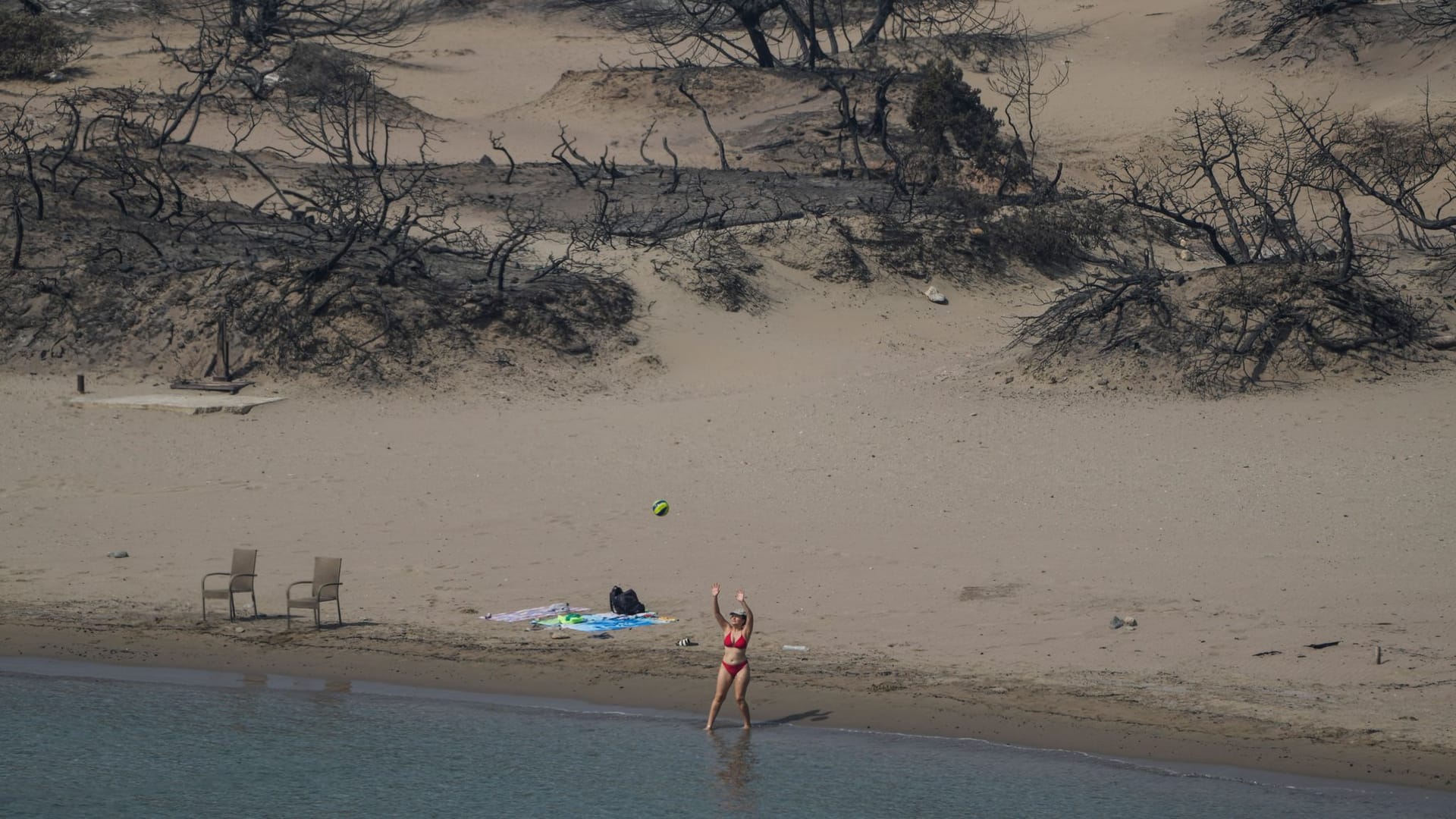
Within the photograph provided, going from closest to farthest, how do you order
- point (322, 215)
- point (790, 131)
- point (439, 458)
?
point (439, 458), point (322, 215), point (790, 131)

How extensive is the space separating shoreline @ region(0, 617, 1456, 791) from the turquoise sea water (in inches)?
5.2

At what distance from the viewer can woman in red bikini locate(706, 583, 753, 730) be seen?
989 centimetres

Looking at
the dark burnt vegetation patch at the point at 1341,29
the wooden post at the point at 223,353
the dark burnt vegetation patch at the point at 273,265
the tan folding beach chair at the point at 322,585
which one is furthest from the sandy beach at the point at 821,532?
the dark burnt vegetation patch at the point at 1341,29

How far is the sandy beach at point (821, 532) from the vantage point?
10297mm

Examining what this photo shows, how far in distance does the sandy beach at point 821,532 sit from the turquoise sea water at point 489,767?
267 mm

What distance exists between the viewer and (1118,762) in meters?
9.38

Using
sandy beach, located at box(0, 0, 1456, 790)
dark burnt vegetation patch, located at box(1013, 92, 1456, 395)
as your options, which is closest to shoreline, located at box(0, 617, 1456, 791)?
sandy beach, located at box(0, 0, 1456, 790)

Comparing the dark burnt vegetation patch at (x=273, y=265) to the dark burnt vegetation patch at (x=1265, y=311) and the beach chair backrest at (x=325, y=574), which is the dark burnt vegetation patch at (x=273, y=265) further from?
the beach chair backrest at (x=325, y=574)

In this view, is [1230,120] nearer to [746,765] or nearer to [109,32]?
[746,765]

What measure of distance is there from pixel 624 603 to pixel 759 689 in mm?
1470

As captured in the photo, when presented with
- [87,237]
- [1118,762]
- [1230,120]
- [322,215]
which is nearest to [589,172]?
[322,215]

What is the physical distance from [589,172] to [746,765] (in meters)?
17.6

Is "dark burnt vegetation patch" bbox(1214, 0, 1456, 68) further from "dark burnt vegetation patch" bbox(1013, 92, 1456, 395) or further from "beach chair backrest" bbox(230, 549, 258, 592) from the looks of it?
"beach chair backrest" bbox(230, 549, 258, 592)

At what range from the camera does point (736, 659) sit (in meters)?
9.98
